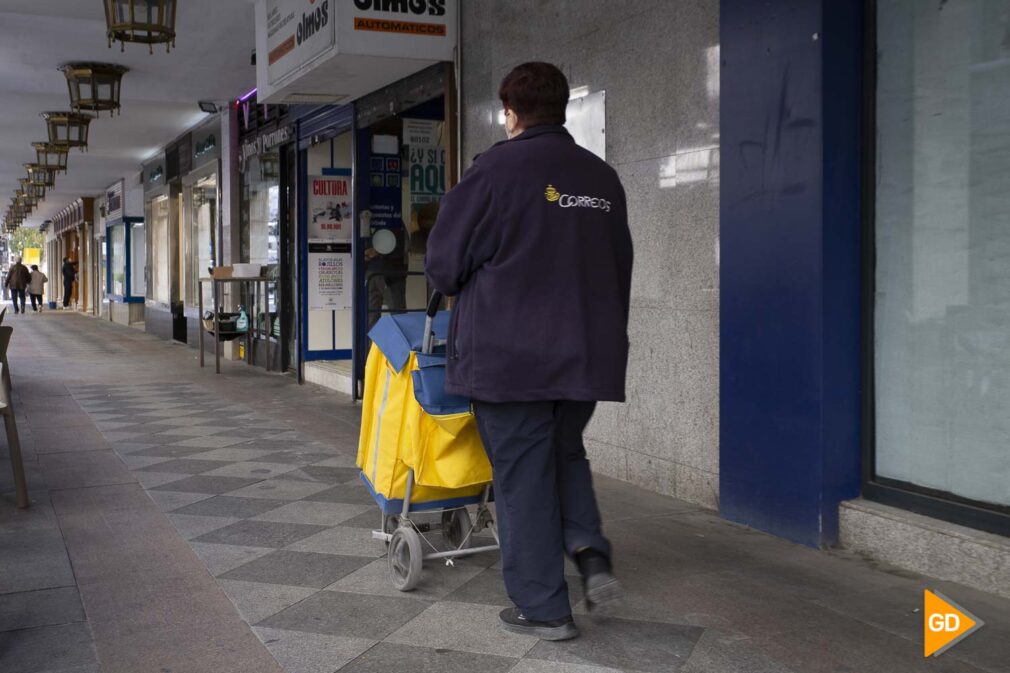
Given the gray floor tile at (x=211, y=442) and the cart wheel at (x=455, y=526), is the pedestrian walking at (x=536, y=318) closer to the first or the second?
the cart wheel at (x=455, y=526)

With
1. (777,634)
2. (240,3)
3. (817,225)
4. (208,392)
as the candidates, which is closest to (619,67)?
(817,225)

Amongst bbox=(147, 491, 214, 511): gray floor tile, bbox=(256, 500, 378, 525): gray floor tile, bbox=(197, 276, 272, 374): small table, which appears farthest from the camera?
bbox=(197, 276, 272, 374): small table

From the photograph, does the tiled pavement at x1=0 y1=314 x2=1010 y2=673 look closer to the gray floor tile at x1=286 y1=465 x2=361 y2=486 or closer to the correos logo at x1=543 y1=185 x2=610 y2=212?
the gray floor tile at x1=286 y1=465 x2=361 y2=486

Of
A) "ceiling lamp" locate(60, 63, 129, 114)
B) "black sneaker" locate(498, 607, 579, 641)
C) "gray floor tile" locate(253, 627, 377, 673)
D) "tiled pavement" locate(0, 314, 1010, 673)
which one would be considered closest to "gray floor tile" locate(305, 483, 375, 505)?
"tiled pavement" locate(0, 314, 1010, 673)

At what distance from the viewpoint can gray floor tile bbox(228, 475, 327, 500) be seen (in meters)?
5.24

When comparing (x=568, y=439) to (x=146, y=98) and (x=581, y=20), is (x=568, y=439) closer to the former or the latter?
(x=581, y=20)

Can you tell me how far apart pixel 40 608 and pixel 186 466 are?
2.57 metres

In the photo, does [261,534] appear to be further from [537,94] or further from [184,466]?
[537,94]

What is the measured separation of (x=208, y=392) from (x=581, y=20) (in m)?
5.82

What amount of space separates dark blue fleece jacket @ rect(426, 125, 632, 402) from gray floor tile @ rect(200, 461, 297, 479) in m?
2.98

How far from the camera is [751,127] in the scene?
4422 mm

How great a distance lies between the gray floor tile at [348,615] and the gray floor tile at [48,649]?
544 millimetres

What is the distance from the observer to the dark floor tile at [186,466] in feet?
19.4

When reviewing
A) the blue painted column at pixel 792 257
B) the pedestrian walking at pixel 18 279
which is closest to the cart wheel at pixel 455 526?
the blue painted column at pixel 792 257
